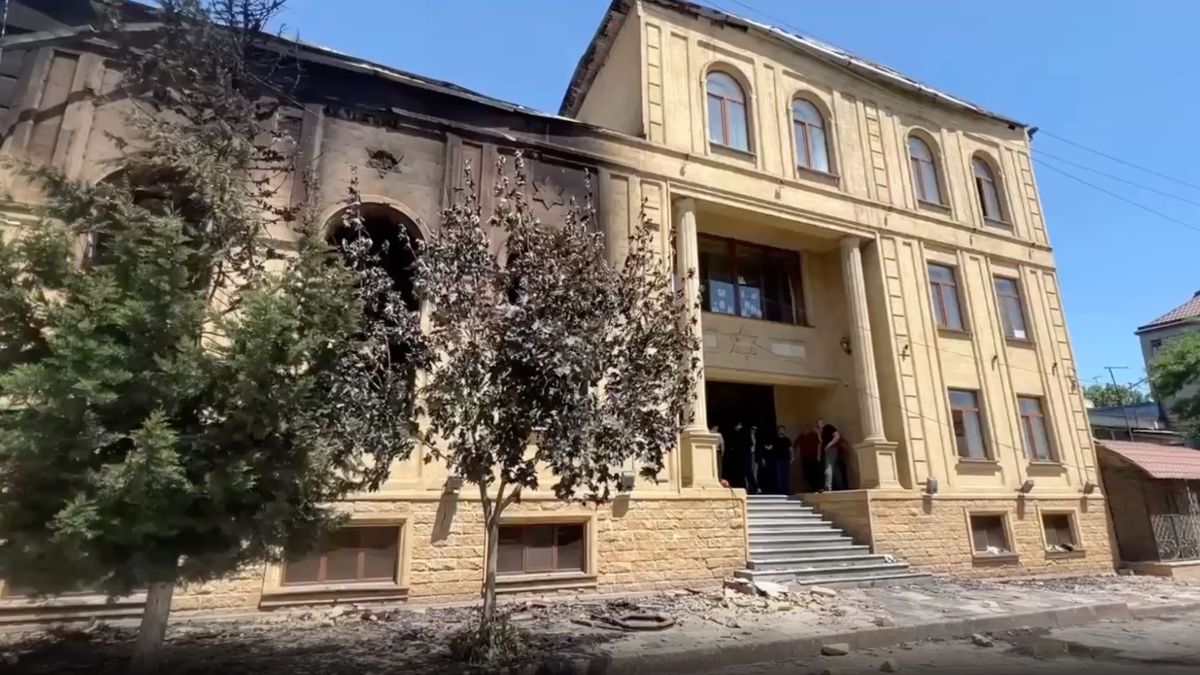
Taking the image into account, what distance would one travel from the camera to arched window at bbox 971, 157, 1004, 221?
18.7 metres

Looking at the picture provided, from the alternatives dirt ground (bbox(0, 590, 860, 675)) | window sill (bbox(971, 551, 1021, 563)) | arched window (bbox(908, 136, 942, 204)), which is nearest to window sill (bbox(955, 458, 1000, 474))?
window sill (bbox(971, 551, 1021, 563))

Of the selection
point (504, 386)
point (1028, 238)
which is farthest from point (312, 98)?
point (1028, 238)

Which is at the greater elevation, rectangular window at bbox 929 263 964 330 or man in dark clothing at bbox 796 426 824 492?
rectangular window at bbox 929 263 964 330

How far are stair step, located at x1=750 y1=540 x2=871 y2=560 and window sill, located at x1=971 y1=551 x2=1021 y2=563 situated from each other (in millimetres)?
2922

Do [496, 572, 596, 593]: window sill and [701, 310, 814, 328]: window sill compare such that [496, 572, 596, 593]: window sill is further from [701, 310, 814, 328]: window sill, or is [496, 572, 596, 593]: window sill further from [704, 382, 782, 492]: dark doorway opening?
[701, 310, 814, 328]: window sill

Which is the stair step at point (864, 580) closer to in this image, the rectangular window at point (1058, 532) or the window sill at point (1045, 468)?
the rectangular window at point (1058, 532)

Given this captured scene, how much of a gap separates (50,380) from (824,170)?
15354mm

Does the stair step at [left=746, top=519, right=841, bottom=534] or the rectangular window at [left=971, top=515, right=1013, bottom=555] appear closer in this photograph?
the stair step at [left=746, top=519, right=841, bottom=534]

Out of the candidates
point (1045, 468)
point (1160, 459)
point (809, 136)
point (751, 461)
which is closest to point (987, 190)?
point (809, 136)

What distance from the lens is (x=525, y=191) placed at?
40.2 ft

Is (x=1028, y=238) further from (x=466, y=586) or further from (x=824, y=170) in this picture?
(x=466, y=586)

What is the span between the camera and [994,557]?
48.1 feet

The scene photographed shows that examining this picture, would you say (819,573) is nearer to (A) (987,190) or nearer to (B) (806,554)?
(B) (806,554)

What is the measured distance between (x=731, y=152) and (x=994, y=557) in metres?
10.4
